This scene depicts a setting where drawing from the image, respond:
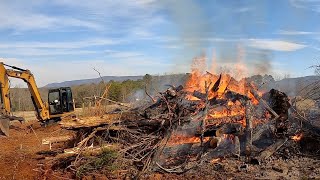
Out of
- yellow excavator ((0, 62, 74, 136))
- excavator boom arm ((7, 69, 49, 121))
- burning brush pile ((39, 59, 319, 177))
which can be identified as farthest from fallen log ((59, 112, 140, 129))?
excavator boom arm ((7, 69, 49, 121))

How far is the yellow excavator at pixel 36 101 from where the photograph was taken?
1667 centimetres

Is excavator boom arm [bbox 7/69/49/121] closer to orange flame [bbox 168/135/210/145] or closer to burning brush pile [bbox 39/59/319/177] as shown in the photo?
burning brush pile [bbox 39/59/319/177]

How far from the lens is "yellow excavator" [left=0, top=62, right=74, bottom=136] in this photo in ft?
54.7

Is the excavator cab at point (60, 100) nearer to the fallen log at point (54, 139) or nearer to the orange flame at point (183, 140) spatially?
the fallen log at point (54, 139)

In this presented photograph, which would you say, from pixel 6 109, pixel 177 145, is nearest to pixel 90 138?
pixel 177 145

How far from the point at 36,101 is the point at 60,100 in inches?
76.3

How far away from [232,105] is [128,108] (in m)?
2.85

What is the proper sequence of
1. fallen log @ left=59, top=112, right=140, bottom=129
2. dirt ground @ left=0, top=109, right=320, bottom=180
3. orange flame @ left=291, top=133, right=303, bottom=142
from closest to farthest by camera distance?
dirt ground @ left=0, top=109, right=320, bottom=180
fallen log @ left=59, top=112, right=140, bottom=129
orange flame @ left=291, top=133, right=303, bottom=142

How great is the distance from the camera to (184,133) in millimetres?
9125

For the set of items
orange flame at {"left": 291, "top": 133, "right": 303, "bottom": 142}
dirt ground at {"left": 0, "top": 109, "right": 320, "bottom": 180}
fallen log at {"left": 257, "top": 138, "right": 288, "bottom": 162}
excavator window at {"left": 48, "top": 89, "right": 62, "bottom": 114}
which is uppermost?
excavator window at {"left": 48, "top": 89, "right": 62, "bottom": 114}

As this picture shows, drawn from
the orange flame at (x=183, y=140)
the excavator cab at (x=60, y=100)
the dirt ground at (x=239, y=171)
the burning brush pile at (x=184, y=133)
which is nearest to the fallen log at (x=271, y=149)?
the burning brush pile at (x=184, y=133)

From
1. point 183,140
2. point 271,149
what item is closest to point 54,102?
point 183,140

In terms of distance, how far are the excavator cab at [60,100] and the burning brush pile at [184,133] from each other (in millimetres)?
11837

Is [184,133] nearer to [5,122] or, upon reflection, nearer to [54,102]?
[5,122]
